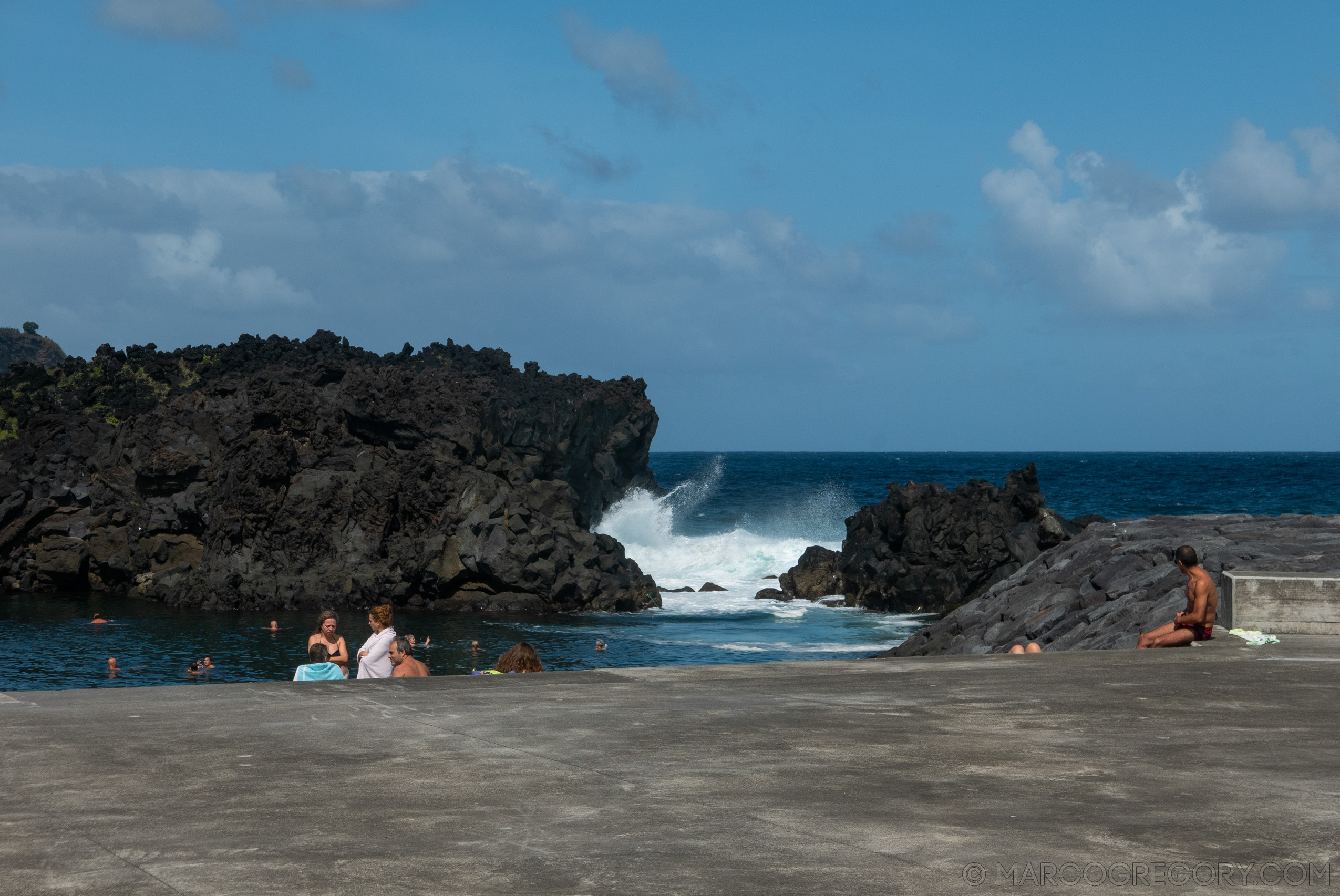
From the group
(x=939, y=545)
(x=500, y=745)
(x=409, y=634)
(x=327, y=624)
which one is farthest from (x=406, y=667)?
(x=939, y=545)

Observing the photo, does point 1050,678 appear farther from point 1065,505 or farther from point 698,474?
point 698,474

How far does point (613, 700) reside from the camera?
990cm

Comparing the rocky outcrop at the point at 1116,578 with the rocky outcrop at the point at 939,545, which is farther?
the rocky outcrop at the point at 939,545

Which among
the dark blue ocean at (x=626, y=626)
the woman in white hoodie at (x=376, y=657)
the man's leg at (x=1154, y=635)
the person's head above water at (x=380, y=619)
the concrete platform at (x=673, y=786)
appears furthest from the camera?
the dark blue ocean at (x=626, y=626)

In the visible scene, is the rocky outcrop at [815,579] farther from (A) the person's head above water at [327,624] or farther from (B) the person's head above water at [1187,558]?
(B) the person's head above water at [1187,558]

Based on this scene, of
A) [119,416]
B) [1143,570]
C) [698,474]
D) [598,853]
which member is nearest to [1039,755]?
[598,853]

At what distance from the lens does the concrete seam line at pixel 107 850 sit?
502cm

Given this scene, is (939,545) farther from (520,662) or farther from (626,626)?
(520,662)

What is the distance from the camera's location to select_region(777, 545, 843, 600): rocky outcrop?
52219mm

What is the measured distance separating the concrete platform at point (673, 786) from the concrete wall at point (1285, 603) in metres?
3.20

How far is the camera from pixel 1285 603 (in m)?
13.9

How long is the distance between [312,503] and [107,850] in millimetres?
46356

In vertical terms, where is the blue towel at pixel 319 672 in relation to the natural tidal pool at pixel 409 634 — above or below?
above

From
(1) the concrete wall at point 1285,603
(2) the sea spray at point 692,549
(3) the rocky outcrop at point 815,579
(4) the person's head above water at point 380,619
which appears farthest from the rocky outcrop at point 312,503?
(1) the concrete wall at point 1285,603
